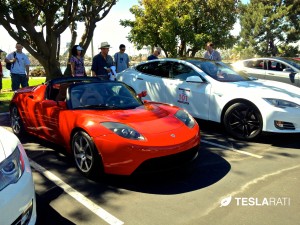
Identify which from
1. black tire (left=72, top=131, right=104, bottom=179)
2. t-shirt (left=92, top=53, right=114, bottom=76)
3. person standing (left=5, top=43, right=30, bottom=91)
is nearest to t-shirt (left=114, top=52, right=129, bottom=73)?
t-shirt (left=92, top=53, right=114, bottom=76)

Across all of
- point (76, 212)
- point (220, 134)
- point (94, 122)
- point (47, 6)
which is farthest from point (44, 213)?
point (47, 6)

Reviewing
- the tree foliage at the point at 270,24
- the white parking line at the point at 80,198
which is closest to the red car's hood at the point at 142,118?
the white parking line at the point at 80,198

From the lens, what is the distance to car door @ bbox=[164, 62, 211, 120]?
5.93 metres

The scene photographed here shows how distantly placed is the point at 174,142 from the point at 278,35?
42.9m

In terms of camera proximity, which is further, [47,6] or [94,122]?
[47,6]

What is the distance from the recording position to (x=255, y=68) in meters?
10.1

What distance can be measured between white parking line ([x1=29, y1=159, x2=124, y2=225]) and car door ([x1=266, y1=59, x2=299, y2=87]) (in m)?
7.56

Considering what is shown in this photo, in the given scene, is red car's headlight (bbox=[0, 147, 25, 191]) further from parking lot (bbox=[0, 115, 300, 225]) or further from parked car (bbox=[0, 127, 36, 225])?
parking lot (bbox=[0, 115, 300, 225])

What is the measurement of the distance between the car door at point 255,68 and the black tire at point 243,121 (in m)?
4.67

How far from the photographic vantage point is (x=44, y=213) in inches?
122

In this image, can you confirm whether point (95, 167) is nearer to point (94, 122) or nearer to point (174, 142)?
point (94, 122)

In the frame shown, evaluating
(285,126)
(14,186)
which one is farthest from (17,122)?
(285,126)

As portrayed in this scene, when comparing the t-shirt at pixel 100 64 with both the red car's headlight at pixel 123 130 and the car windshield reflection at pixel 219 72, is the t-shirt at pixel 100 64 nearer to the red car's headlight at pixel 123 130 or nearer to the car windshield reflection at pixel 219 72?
the car windshield reflection at pixel 219 72

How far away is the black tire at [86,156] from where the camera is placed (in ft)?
12.1
